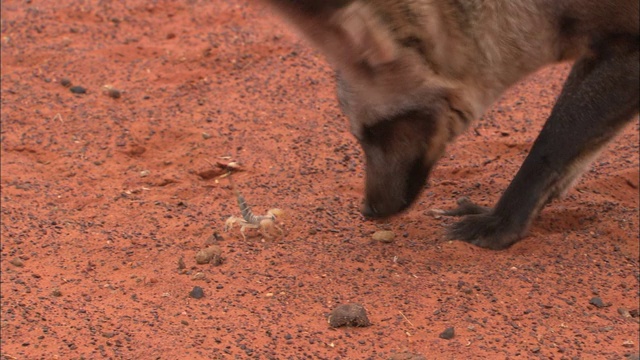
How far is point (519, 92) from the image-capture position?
22.2 ft

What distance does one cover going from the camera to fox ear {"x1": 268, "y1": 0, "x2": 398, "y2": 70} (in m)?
3.64

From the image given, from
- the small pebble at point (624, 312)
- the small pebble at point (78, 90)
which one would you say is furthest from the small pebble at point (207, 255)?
the small pebble at point (78, 90)

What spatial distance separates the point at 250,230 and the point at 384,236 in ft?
2.16

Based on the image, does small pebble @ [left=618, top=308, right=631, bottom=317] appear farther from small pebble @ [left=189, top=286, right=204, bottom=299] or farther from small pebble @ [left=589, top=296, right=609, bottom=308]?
small pebble @ [left=189, top=286, right=204, bottom=299]

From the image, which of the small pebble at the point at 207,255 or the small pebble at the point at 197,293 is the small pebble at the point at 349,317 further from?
the small pebble at the point at 207,255

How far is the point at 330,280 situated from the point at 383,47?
1195 mm

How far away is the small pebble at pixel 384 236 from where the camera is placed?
497 centimetres

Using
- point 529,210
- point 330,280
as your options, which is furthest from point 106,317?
point 529,210

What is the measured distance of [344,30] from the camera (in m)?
3.72

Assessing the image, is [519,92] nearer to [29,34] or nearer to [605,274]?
[605,274]

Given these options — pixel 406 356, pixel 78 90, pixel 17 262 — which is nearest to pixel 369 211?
pixel 406 356

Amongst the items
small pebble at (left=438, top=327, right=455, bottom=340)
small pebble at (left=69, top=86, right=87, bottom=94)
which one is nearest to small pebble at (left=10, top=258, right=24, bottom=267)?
small pebble at (left=438, top=327, right=455, bottom=340)

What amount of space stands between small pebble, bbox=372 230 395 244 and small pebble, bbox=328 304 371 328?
0.83 meters

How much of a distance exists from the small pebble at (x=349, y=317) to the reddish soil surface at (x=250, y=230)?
3cm
